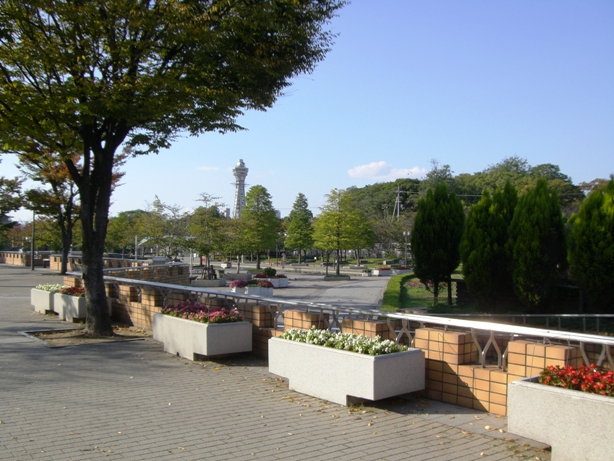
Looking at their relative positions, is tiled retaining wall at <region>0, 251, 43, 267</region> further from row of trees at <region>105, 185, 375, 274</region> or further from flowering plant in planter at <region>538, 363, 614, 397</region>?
flowering plant in planter at <region>538, 363, 614, 397</region>

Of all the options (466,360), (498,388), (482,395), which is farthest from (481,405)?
(466,360)

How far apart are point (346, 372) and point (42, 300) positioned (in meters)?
12.4

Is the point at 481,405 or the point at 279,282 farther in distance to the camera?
the point at 279,282

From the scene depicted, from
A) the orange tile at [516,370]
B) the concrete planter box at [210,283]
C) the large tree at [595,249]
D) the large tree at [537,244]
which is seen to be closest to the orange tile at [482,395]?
the orange tile at [516,370]

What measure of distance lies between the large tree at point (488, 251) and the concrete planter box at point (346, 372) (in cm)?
910

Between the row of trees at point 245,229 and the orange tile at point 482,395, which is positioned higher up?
the row of trees at point 245,229

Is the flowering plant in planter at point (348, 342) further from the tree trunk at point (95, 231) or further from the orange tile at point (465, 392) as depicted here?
the tree trunk at point (95, 231)

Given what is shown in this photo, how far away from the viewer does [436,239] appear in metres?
18.2

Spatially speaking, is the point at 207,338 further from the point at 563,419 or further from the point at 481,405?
the point at 563,419

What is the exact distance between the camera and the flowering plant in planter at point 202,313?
28.8 ft

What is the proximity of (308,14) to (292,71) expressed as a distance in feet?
4.26

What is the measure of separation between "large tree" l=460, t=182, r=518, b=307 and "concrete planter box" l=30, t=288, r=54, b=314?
11445mm

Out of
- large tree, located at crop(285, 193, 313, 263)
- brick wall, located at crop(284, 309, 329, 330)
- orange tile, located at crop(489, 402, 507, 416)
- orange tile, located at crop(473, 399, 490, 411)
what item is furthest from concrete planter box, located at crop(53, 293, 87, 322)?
large tree, located at crop(285, 193, 313, 263)

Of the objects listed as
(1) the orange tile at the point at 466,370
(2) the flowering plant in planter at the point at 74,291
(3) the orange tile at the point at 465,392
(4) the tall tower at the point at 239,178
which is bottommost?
(3) the orange tile at the point at 465,392
